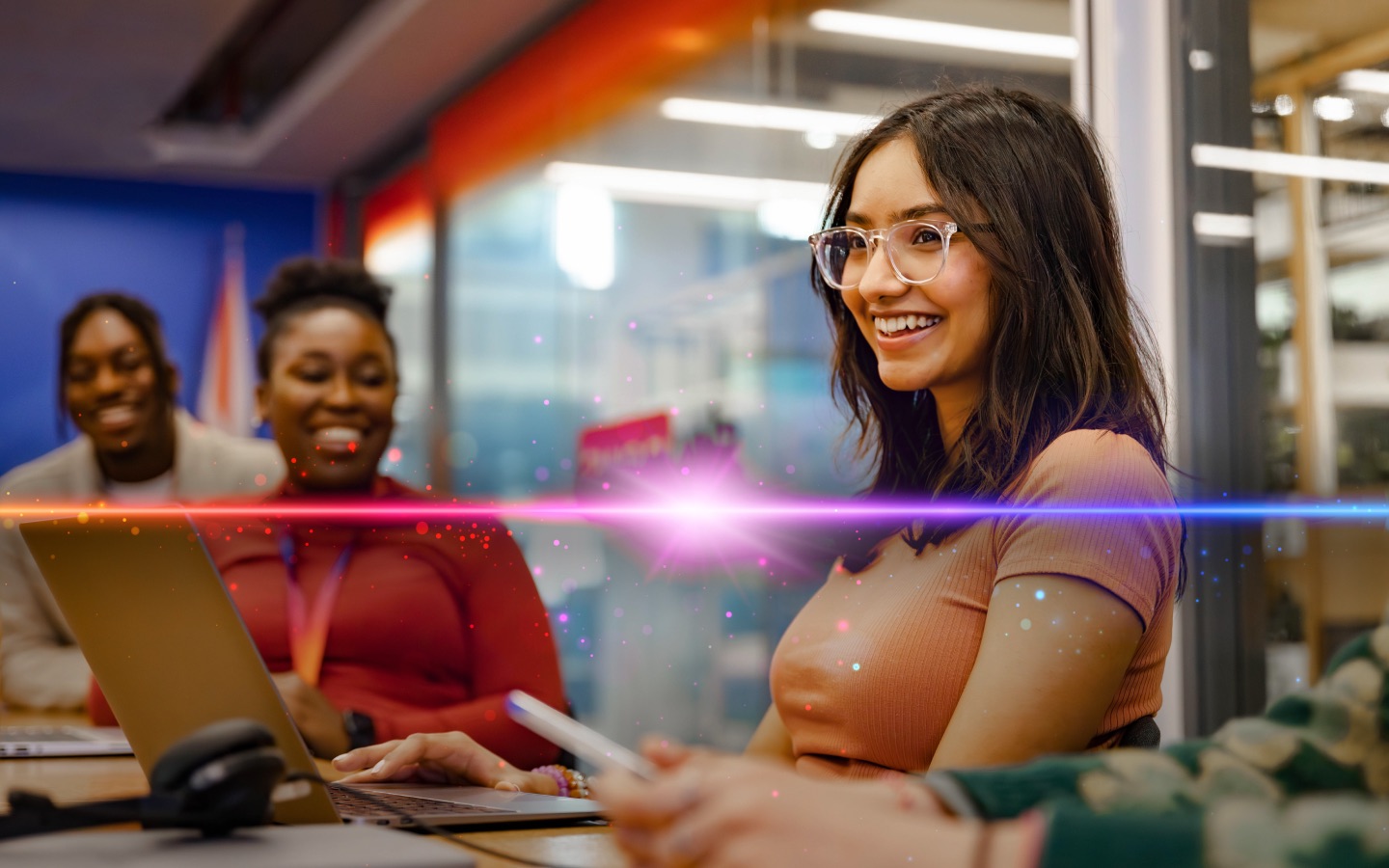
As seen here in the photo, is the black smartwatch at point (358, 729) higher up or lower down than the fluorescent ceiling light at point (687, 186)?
lower down

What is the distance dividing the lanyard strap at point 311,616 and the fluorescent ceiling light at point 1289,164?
1.47m

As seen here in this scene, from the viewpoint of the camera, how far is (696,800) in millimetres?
505

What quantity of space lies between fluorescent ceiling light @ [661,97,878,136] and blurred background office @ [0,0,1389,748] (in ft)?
0.04

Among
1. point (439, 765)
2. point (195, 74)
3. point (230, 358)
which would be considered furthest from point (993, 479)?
point (230, 358)

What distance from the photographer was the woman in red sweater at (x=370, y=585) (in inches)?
67.5

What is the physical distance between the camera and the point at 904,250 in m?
1.19

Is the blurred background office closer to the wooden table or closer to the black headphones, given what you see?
the wooden table

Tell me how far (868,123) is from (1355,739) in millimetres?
818

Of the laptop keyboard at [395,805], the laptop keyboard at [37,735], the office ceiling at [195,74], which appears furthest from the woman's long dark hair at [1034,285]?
the office ceiling at [195,74]

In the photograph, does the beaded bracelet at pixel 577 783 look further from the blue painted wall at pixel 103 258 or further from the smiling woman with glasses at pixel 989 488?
the blue painted wall at pixel 103 258

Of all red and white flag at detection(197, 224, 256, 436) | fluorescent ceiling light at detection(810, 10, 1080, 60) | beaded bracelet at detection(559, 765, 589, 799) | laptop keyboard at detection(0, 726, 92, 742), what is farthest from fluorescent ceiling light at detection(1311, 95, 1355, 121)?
red and white flag at detection(197, 224, 256, 436)

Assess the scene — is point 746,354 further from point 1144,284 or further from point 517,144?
point 517,144

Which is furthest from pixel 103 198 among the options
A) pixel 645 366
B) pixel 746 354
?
pixel 746 354

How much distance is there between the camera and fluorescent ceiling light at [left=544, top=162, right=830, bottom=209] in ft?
10.3
